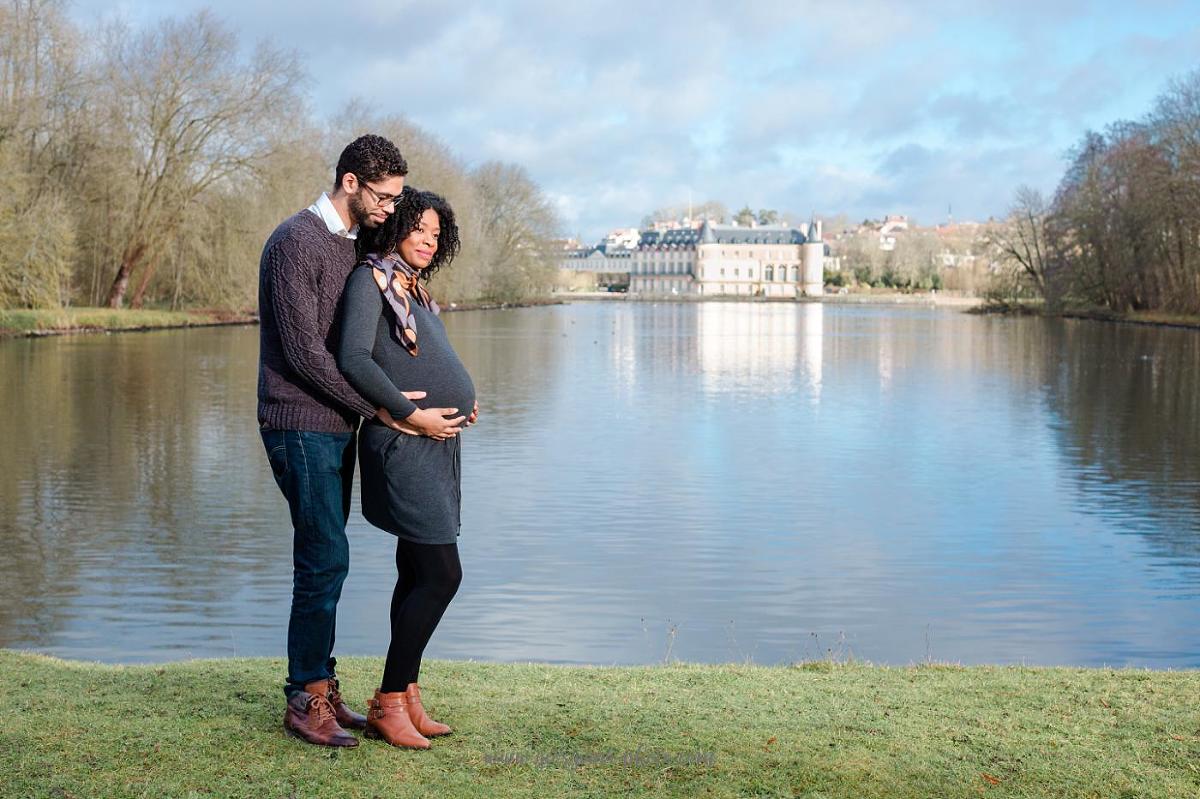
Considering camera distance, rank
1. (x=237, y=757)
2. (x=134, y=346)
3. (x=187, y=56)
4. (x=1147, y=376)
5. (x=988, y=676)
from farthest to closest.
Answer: (x=187, y=56) < (x=134, y=346) < (x=1147, y=376) < (x=988, y=676) < (x=237, y=757)

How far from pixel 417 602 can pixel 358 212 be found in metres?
1.32

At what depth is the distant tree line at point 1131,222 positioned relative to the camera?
Answer: 54.8 m

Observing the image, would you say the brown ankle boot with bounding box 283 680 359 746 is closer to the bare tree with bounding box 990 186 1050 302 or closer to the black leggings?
the black leggings

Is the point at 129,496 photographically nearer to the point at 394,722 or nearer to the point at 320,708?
the point at 320,708

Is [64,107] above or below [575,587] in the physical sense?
above

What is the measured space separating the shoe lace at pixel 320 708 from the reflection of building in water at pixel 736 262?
518ft

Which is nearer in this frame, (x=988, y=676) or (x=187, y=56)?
(x=988, y=676)

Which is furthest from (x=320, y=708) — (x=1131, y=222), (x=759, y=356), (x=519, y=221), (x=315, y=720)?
(x=519, y=221)

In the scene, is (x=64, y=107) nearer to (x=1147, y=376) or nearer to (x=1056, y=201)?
(x=1147, y=376)

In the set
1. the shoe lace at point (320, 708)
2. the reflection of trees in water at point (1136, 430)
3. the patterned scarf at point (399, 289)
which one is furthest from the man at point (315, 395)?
the reflection of trees in water at point (1136, 430)

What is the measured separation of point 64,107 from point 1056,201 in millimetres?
47734

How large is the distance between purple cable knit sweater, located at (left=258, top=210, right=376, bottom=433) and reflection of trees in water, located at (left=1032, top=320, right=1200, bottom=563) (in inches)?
370

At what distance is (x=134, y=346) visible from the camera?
36.0 metres

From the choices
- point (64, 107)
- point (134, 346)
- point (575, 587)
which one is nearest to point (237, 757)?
point (575, 587)
